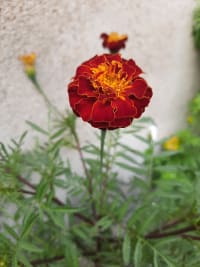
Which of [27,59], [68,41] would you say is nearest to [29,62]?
[27,59]

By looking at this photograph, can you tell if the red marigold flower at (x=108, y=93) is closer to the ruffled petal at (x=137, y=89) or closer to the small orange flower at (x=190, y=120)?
the ruffled petal at (x=137, y=89)

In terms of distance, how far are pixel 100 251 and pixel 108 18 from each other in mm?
Result: 634

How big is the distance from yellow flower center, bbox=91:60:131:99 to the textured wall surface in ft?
0.94

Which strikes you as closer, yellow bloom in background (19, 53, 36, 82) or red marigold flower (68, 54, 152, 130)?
red marigold flower (68, 54, 152, 130)

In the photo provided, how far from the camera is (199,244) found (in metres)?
0.67

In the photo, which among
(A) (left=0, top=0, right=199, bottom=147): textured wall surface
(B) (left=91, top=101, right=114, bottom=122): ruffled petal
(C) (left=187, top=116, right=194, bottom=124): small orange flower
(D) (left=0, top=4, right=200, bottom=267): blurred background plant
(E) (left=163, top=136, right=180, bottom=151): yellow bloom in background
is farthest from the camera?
(C) (left=187, top=116, right=194, bottom=124): small orange flower

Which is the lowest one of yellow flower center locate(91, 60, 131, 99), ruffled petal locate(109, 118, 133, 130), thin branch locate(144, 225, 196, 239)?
thin branch locate(144, 225, 196, 239)

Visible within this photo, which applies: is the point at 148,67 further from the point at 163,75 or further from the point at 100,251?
the point at 100,251

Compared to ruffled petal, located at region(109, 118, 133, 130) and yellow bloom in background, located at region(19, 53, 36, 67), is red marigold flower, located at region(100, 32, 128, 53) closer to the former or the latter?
yellow bloom in background, located at region(19, 53, 36, 67)

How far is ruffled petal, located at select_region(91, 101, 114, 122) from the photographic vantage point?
50 centimetres

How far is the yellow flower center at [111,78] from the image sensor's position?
0.54 m

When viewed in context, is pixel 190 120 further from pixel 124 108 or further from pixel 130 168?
pixel 124 108

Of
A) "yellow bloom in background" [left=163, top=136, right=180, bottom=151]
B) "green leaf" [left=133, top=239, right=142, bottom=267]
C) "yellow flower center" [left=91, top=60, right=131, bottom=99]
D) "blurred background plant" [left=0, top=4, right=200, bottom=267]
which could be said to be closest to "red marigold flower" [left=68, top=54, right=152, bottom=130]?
"yellow flower center" [left=91, top=60, right=131, bottom=99]

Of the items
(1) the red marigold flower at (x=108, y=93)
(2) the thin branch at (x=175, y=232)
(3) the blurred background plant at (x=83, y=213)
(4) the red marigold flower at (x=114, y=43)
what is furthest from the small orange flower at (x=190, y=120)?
(1) the red marigold flower at (x=108, y=93)
